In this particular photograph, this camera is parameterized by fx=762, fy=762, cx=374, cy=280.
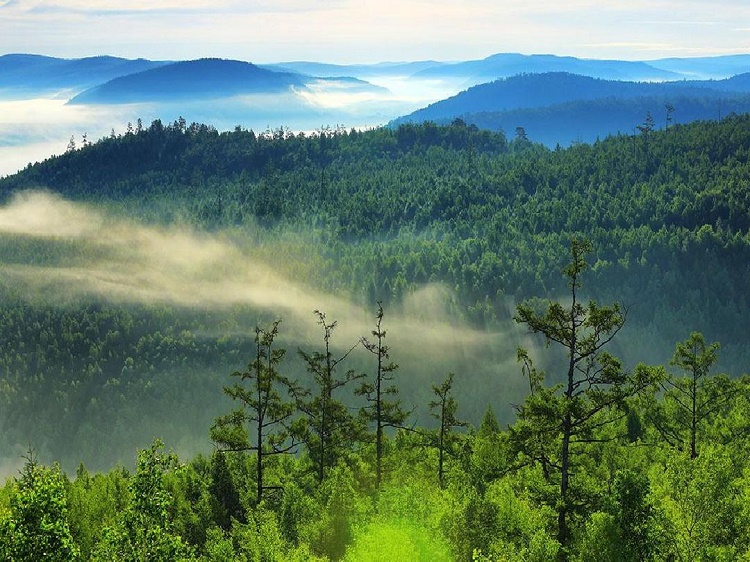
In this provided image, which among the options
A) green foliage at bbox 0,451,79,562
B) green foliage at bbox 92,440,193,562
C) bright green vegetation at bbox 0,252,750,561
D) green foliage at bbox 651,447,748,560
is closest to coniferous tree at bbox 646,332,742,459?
bright green vegetation at bbox 0,252,750,561

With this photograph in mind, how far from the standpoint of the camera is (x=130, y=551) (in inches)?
1037

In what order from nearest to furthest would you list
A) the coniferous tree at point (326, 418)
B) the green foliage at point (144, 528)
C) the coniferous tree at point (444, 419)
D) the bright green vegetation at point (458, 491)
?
the green foliage at point (144, 528), the bright green vegetation at point (458, 491), the coniferous tree at point (326, 418), the coniferous tree at point (444, 419)

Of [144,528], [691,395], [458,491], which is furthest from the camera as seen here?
[691,395]

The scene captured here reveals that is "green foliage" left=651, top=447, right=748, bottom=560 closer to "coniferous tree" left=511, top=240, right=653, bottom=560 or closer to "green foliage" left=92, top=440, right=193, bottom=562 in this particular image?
"coniferous tree" left=511, top=240, right=653, bottom=560

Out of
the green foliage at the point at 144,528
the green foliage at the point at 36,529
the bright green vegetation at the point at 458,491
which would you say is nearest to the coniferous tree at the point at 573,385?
the bright green vegetation at the point at 458,491

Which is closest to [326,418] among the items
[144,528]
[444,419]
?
[444,419]

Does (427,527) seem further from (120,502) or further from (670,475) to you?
(120,502)

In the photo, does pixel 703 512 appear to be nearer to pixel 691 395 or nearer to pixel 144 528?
pixel 691 395

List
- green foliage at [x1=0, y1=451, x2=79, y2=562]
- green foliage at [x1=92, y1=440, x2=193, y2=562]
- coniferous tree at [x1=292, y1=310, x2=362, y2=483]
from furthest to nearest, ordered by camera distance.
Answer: coniferous tree at [x1=292, y1=310, x2=362, y2=483], green foliage at [x1=92, y1=440, x2=193, y2=562], green foliage at [x1=0, y1=451, x2=79, y2=562]

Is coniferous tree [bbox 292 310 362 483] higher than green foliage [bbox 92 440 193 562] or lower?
lower

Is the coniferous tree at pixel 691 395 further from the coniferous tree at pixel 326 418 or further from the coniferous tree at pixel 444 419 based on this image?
the coniferous tree at pixel 326 418

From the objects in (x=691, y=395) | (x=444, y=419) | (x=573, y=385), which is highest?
(x=573, y=385)

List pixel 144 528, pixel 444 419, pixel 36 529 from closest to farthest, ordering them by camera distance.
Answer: pixel 36 529 → pixel 144 528 → pixel 444 419

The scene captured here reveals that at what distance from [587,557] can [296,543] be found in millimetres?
20943
